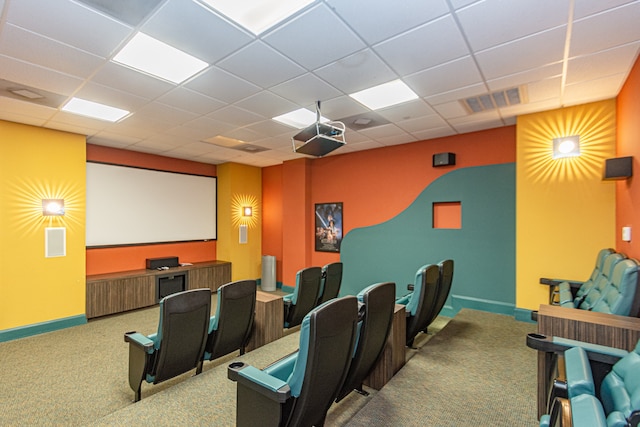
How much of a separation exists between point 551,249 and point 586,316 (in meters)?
2.10

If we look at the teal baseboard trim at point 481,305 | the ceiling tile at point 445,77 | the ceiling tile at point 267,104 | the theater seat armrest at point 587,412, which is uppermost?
the ceiling tile at point 445,77

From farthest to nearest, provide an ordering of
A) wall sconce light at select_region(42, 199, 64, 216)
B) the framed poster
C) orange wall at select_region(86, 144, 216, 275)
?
the framed poster
orange wall at select_region(86, 144, 216, 275)
wall sconce light at select_region(42, 199, 64, 216)

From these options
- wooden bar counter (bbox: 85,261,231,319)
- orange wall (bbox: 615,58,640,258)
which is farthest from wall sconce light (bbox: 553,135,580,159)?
wooden bar counter (bbox: 85,261,231,319)


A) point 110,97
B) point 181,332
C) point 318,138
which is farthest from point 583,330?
point 110,97

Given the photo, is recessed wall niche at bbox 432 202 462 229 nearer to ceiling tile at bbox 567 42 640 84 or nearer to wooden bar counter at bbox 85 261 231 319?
ceiling tile at bbox 567 42 640 84

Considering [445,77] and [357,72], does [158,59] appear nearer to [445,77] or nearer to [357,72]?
[357,72]

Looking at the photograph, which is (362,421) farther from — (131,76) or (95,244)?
(95,244)

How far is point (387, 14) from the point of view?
218 centimetres

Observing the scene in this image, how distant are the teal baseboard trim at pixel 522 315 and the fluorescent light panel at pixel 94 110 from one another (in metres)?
5.94

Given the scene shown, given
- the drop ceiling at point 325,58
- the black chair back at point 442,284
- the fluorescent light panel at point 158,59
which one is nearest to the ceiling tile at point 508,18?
the drop ceiling at point 325,58

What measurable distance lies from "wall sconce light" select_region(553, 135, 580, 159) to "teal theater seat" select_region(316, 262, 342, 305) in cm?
325

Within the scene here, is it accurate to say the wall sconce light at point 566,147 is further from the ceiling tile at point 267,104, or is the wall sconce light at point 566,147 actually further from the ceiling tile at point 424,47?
the ceiling tile at point 267,104

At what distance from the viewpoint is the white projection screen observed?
570 centimetres

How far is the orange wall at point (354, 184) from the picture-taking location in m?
5.10
